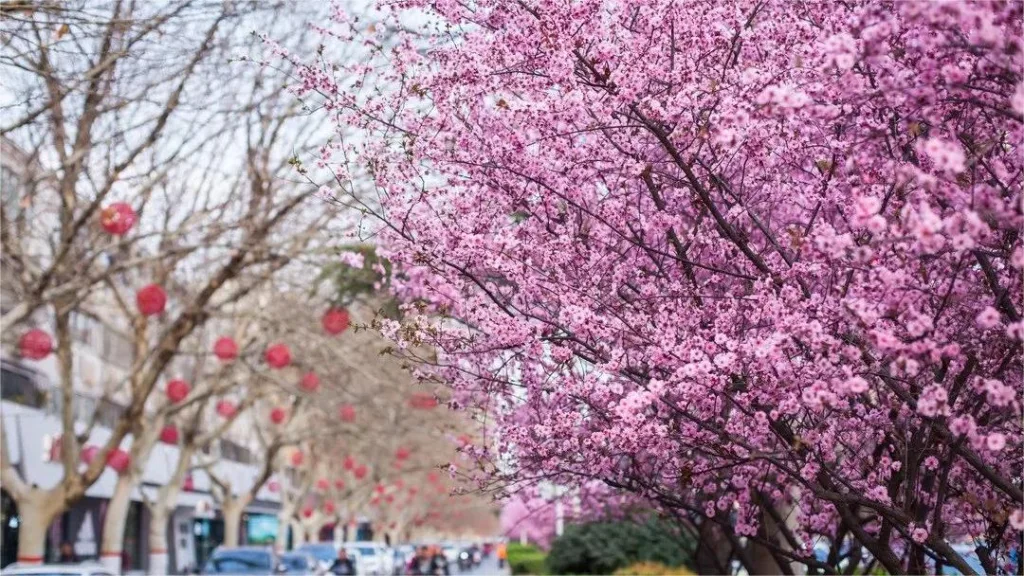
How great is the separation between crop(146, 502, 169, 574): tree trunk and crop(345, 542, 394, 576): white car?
433 inches

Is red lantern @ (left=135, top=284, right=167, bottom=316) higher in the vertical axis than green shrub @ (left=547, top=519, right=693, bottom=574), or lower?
higher

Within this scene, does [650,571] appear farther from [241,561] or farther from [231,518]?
[231,518]

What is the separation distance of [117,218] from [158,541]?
1420cm

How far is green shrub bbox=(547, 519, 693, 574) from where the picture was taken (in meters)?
24.8

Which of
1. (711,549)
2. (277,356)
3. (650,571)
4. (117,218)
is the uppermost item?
(117,218)

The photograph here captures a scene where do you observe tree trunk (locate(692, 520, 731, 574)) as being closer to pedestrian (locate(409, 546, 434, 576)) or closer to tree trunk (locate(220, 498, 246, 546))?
tree trunk (locate(220, 498, 246, 546))

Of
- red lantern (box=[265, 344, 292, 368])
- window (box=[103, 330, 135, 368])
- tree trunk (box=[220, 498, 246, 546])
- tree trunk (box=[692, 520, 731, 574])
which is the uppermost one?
window (box=[103, 330, 135, 368])

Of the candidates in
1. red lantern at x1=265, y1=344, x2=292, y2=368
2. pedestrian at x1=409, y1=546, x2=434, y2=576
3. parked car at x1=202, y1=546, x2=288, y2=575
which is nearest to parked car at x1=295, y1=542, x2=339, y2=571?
pedestrian at x1=409, y1=546, x2=434, y2=576

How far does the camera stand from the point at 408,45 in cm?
912

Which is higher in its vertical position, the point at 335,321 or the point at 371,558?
the point at 335,321

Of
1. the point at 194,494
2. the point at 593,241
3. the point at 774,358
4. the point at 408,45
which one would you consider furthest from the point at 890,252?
the point at 194,494

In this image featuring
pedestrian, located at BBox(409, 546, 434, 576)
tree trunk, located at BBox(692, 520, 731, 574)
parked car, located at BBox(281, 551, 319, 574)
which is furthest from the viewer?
pedestrian, located at BBox(409, 546, 434, 576)

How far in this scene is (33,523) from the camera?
19.7m

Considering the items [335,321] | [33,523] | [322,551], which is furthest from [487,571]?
[335,321]
